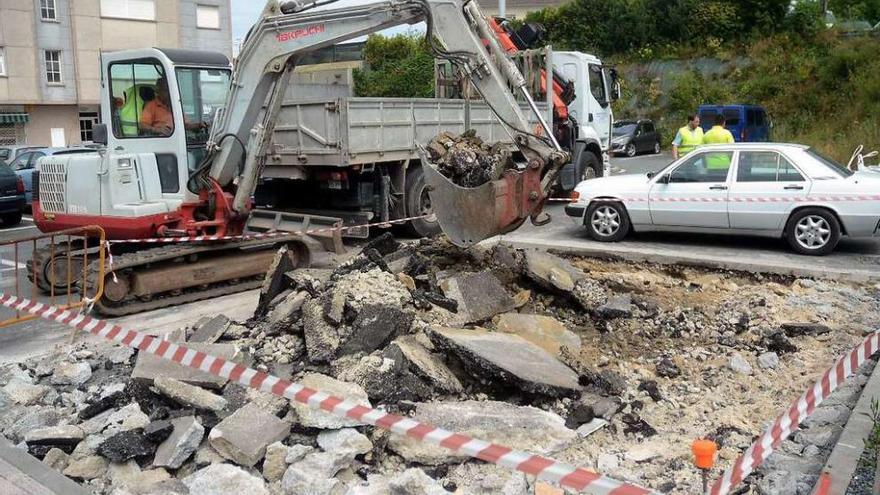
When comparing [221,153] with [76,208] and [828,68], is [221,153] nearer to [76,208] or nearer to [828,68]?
[76,208]

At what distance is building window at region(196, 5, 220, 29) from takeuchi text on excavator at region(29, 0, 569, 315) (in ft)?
107

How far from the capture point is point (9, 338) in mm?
8055

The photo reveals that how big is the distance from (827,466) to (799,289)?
16.6ft

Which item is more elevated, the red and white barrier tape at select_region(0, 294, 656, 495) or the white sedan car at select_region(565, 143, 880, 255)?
the white sedan car at select_region(565, 143, 880, 255)

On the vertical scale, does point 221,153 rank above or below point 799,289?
above

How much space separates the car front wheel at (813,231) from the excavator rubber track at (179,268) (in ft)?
22.6

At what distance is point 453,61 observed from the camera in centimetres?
827

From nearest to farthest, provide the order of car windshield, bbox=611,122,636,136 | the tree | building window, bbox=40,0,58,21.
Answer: car windshield, bbox=611,122,636,136
the tree
building window, bbox=40,0,58,21

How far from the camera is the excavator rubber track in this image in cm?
873

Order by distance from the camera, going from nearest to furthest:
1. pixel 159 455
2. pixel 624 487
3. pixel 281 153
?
pixel 624 487
pixel 159 455
pixel 281 153

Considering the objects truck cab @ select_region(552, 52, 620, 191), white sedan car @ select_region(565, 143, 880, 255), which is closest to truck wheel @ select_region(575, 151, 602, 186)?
truck cab @ select_region(552, 52, 620, 191)

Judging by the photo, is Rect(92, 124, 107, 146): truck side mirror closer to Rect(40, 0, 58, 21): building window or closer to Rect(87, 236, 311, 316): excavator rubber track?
Rect(87, 236, 311, 316): excavator rubber track

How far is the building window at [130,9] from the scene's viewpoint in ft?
120

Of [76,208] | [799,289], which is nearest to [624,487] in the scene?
[799,289]
